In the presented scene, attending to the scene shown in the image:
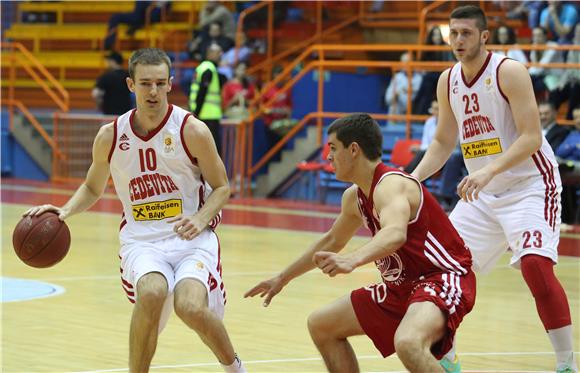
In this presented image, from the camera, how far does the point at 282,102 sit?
18000mm

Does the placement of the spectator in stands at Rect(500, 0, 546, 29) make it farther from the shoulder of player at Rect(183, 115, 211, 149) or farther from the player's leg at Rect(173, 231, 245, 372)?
the player's leg at Rect(173, 231, 245, 372)

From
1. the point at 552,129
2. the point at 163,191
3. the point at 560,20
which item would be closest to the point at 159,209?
the point at 163,191

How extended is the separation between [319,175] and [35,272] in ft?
22.9

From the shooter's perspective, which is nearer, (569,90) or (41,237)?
(41,237)

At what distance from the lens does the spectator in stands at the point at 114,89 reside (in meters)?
18.8

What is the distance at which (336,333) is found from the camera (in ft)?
17.4

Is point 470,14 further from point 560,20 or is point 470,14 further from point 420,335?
point 560,20

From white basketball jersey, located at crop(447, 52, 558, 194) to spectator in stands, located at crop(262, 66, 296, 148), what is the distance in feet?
35.9

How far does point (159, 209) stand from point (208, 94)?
1048cm

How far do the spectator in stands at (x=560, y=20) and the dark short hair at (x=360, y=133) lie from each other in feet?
36.1

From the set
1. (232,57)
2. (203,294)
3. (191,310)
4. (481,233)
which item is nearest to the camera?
(191,310)

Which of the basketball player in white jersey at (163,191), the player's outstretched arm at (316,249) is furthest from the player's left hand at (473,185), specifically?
the basketball player in white jersey at (163,191)

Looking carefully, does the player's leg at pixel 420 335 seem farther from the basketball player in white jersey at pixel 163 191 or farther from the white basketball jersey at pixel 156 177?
the white basketball jersey at pixel 156 177

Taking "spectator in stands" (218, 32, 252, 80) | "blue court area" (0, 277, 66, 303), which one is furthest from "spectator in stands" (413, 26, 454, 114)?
"blue court area" (0, 277, 66, 303)
